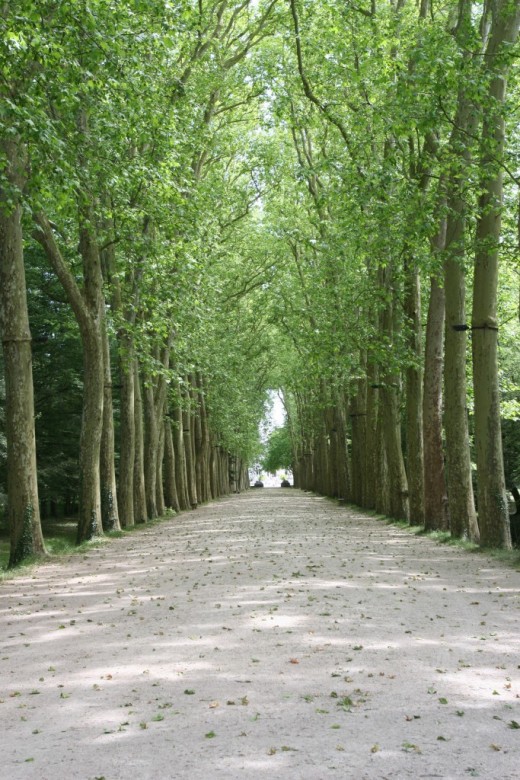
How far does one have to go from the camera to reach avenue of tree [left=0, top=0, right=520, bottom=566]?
12383 millimetres

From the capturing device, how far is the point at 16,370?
45.3 ft

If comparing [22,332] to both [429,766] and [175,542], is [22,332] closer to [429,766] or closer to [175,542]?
[175,542]

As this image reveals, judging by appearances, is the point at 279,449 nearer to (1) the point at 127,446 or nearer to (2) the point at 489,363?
(1) the point at 127,446

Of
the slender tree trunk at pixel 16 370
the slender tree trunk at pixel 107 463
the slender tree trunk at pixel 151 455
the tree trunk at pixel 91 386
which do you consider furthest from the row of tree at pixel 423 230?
the slender tree trunk at pixel 107 463

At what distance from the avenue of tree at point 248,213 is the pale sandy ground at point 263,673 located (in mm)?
4291

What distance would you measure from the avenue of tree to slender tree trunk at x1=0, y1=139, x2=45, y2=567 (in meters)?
0.04

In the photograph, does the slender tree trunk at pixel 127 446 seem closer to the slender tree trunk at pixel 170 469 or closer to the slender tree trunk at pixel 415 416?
the slender tree trunk at pixel 415 416

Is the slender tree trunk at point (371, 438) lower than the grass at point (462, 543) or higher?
higher

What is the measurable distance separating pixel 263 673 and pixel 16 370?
884 centimetres

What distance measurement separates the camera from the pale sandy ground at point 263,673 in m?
4.52

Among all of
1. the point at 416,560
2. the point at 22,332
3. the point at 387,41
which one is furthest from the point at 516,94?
the point at 22,332

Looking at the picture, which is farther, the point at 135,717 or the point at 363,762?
the point at 135,717

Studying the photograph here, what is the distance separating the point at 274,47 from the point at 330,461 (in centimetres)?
2392

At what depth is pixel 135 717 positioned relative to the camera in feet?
17.4
